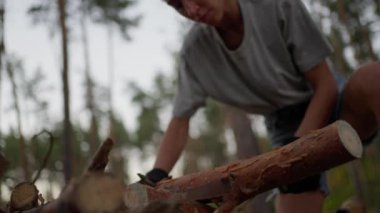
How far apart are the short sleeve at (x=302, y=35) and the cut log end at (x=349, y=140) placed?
68cm

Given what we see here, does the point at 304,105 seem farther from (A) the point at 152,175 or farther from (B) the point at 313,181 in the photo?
(A) the point at 152,175

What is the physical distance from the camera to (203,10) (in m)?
1.80

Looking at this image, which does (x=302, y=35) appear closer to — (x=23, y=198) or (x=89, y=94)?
(x=23, y=198)

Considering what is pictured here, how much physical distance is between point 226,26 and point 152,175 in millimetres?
642

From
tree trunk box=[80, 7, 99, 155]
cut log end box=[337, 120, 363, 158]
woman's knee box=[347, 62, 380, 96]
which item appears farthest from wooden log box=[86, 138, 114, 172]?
tree trunk box=[80, 7, 99, 155]

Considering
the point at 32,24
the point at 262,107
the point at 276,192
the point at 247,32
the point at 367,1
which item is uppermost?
the point at 32,24

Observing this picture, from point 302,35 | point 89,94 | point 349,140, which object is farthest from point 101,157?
point 89,94

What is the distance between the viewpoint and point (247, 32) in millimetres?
1920

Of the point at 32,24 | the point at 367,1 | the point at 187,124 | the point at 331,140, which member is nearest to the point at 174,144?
the point at 187,124

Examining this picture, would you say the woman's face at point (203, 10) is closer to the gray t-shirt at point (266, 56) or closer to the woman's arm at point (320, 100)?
the gray t-shirt at point (266, 56)

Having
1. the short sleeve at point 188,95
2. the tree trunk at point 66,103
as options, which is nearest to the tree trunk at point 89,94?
the tree trunk at point 66,103

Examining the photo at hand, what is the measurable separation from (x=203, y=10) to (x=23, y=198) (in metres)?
0.88

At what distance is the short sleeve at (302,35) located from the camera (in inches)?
74.7

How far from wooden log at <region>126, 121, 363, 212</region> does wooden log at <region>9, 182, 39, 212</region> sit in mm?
305
